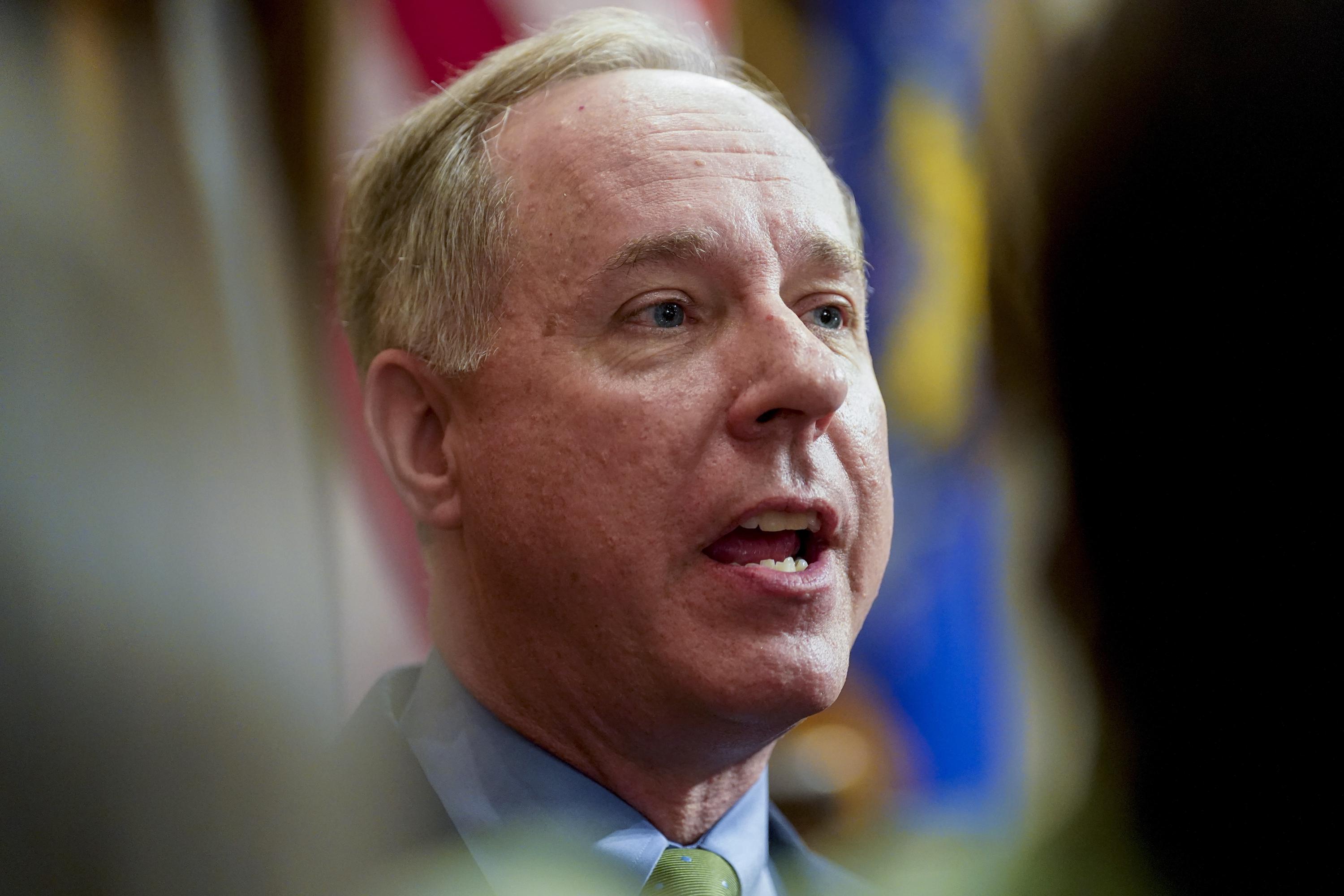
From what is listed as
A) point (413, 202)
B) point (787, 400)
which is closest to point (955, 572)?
point (787, 400)

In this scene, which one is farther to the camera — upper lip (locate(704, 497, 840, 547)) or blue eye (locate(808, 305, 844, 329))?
blue eye (locate(808, 305, 844, 329))

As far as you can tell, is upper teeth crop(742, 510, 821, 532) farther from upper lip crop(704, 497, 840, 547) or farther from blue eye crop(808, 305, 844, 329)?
blue eye crop(808, 305, 844, 329)

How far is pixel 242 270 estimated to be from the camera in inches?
41.2

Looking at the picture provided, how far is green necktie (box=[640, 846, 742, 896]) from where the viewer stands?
1.09m

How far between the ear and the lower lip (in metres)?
0.29

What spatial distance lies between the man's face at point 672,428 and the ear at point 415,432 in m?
0.03

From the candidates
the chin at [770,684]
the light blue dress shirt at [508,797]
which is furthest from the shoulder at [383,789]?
the chin at [770,684]

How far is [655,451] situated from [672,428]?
0.09ft

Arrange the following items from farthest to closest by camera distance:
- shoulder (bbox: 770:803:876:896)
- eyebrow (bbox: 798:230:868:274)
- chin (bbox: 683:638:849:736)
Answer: shoulder (bbox: 770:803:876:896)
eyebrow (bbox: 798:230:868:274)
chin (bbox: 683:638:849:736)

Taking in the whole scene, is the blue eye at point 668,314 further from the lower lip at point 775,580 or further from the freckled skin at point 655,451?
the lower lip at point 775,580

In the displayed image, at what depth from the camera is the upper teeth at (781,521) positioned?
104 centimetres

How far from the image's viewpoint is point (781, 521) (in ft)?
3.43

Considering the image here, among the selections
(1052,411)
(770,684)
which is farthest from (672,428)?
(1052,411)

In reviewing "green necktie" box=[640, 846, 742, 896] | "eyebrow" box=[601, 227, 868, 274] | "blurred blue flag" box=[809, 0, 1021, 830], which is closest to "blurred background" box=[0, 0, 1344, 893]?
"blurred blue flag" box=[809, 0, 1021, 830]
